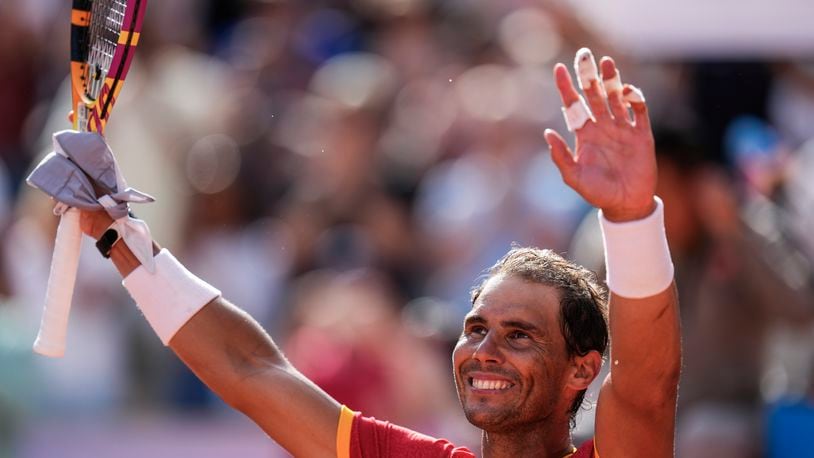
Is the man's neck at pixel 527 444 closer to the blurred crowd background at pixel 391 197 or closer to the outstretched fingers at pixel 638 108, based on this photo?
the outstretched fingers at pixel 638 108

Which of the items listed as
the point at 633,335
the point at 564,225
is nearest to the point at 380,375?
the point at 564,225

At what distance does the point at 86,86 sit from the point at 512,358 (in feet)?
5.45

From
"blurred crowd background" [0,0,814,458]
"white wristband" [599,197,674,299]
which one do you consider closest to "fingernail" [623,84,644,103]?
"white wristband" [599,197,674,299]

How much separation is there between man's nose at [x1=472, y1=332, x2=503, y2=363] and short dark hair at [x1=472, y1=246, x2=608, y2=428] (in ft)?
0.67

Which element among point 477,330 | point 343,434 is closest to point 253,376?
point 343,434

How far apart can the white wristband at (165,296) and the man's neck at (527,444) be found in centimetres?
104

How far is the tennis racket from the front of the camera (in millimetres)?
4898

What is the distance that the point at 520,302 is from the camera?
4.65m

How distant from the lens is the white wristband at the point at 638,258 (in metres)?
4.11

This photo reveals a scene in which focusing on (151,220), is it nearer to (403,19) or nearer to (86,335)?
(86,335)

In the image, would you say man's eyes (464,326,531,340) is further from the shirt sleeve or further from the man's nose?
the shirt sleeve

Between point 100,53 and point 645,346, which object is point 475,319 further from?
point 100,53

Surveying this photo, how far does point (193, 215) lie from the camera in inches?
364

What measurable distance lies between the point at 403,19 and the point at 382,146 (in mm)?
1011
